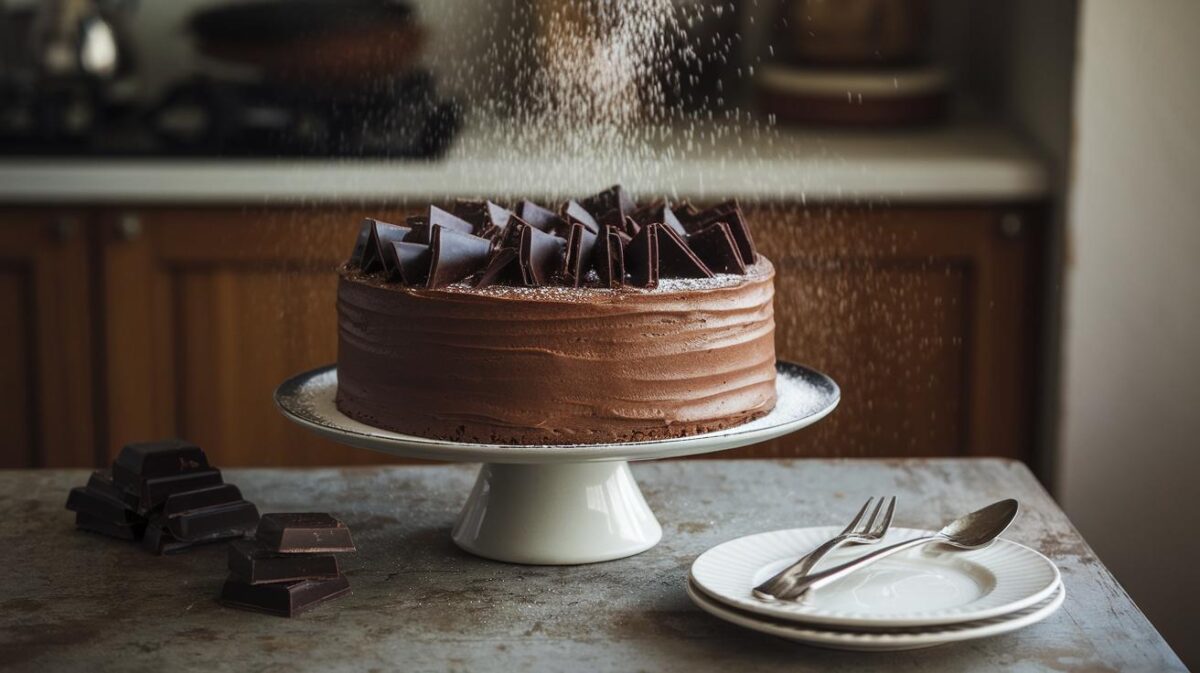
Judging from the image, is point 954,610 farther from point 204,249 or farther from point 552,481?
point 204,249

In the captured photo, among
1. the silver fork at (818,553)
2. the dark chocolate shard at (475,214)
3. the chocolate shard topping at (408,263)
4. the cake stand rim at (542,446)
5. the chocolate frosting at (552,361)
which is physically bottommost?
the silver fork at (818,553)

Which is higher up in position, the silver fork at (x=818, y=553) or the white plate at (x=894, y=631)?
the silver fork at (x=818, y=553)

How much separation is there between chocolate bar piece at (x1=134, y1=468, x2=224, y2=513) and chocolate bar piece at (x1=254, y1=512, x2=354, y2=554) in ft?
0.57

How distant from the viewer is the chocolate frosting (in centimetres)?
118

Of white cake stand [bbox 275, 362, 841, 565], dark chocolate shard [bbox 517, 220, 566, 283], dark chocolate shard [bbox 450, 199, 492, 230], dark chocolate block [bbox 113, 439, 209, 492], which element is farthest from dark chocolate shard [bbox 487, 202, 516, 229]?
dark chocolate block [bbox 113, 439, 209, 492]

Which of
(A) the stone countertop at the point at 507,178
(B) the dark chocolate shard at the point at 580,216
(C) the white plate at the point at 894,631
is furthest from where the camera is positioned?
(A) the stone countertop at the point at 507,178

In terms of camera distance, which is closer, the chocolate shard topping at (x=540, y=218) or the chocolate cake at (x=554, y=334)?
the chocolate cake at (x=554, y=334)

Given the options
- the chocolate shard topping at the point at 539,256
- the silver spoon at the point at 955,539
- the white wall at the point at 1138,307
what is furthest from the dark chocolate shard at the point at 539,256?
the white wall at the point at 1138,307

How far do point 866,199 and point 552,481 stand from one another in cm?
123

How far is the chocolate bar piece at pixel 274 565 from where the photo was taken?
1104 mm

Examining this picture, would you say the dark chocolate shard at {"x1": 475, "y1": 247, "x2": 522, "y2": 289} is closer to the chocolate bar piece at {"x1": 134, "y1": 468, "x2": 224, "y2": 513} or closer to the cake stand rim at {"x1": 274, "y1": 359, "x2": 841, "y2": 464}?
the cake stand rim at {"x1": 274, "y1": 359, "x2": 841, "y2": 464}

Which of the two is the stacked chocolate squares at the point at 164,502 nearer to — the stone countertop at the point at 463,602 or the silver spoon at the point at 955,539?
the stone countertop at the point at 463,602

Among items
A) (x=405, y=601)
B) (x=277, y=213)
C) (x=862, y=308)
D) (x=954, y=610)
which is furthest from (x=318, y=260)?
(x=954, y=610)

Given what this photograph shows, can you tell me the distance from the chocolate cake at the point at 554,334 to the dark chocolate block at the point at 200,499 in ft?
0.43
